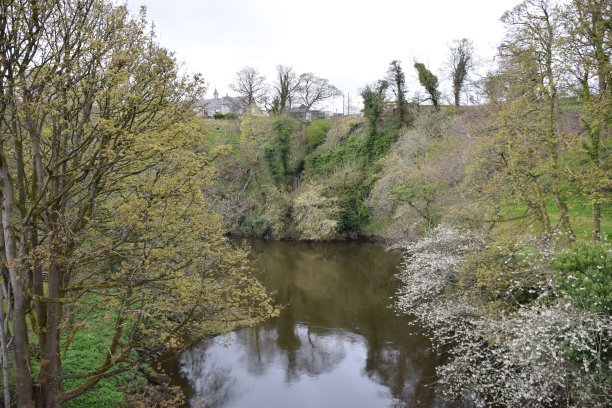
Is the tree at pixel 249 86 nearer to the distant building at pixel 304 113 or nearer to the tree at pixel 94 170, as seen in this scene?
the distant building at pixel 304 113

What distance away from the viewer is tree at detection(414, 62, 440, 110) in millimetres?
39219

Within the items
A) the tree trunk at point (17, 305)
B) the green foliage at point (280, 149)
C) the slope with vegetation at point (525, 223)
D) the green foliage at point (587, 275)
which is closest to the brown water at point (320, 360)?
the slope with vegetation at point (525, 223)

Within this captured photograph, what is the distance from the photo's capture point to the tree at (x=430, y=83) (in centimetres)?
3922

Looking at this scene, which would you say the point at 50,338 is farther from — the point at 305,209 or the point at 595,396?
the point at 305,209

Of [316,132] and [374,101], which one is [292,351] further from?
[316,132]

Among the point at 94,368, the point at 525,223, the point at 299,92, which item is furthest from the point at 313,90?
the point at 94,368

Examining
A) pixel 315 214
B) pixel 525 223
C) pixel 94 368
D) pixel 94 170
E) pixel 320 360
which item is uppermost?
pixel 94 170

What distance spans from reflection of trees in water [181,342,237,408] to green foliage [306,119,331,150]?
31.1 meters

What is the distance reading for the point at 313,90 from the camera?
178 feet

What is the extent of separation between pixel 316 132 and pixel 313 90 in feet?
35.3

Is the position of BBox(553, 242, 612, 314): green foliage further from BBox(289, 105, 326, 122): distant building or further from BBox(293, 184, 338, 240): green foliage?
BBox(289, 105, 326, 122): distant building

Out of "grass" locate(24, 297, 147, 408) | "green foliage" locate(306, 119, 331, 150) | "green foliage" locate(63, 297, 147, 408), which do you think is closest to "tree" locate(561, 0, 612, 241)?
"grass" locate(24, 297, 147, 408)

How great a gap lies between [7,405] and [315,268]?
22.2 m

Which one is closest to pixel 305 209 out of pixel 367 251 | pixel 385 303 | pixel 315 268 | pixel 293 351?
pixel 367 251
